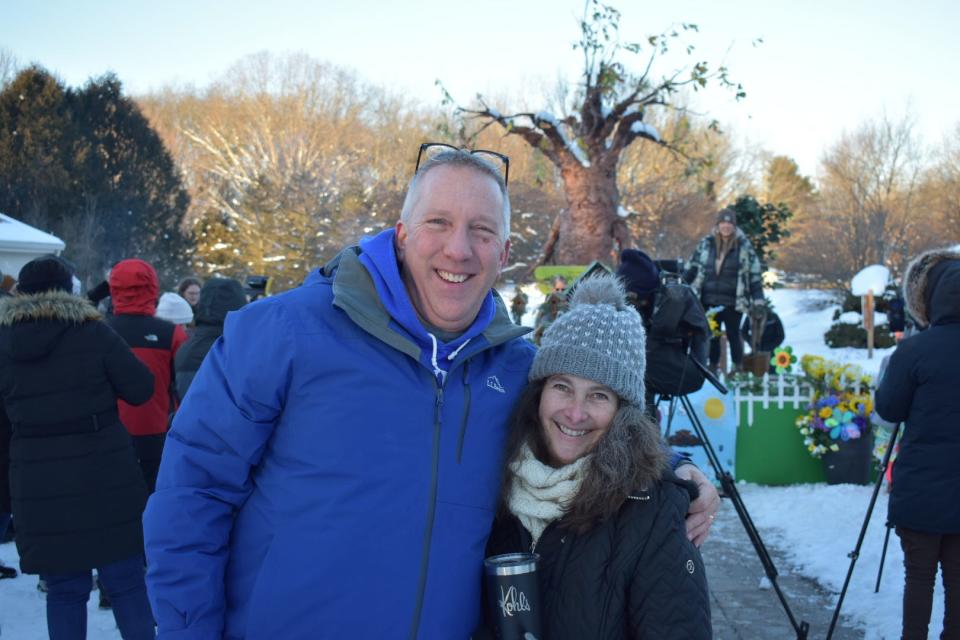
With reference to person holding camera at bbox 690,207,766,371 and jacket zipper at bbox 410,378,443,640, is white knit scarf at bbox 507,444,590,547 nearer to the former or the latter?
jacket zipper at bbox 410,378,443,640

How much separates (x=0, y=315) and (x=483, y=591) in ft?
9.30

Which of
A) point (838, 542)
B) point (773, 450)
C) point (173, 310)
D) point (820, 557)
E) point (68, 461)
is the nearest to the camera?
point (68, 461)

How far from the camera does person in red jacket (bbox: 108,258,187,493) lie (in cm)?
473

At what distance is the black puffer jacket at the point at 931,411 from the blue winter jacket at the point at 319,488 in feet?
8.51

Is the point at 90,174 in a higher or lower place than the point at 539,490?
higher

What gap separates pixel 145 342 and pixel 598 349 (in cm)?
360

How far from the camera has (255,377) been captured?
1.84m

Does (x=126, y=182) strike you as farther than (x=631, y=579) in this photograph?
Yes

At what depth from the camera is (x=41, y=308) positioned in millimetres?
3596

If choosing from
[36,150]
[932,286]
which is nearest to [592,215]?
[932,286]

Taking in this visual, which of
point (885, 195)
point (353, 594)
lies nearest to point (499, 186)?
point (353, 594)

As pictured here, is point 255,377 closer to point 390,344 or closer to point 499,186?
point 390,344

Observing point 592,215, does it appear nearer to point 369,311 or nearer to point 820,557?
point 820,557

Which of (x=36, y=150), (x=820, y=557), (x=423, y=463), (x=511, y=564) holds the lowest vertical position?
(x=820, y=557)
